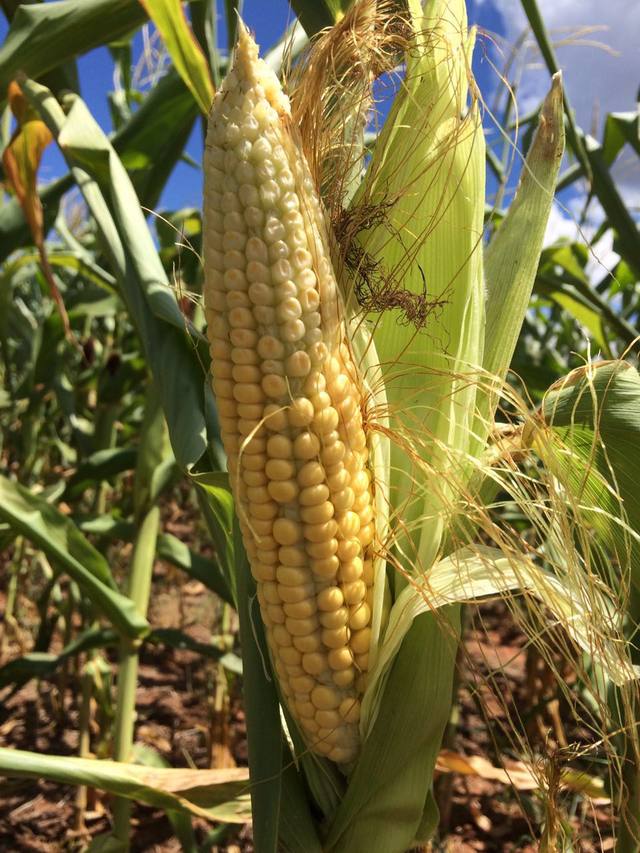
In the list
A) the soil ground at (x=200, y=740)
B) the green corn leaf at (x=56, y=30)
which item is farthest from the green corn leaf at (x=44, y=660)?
the green corn leaf at (x=56, y=30)

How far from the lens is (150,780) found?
104 cm

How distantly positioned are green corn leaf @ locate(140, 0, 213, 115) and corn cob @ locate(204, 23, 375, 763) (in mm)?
425

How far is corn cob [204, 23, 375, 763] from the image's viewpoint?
71 centimetres

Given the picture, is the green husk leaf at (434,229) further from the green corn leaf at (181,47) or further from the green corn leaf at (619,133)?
the green corn leaf at (619,133)

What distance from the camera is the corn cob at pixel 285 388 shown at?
2.32 feet

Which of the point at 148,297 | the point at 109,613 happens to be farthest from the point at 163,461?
the point at 148,297

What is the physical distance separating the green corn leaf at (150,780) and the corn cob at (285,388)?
0.32 meters

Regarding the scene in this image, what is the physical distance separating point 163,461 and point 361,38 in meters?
1.06

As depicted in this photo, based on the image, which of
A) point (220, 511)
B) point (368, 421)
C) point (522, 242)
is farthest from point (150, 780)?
point (522, 242)

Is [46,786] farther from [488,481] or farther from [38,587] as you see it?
[488,481]

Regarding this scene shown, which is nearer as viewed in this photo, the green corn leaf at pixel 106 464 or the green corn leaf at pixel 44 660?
the green corn leaf at pixel 44 660

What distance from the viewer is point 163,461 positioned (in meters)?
1.67

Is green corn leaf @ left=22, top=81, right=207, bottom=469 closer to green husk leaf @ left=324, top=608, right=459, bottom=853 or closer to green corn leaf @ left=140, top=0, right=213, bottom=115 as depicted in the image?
green corn leaf @ left=140, top=0, right=213, bottom=115

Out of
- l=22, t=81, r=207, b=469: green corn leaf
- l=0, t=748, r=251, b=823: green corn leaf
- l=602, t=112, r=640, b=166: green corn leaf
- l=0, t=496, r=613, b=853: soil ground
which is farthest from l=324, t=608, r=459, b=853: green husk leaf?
l=602, t=112, r=640, b=166: green corn leaf
